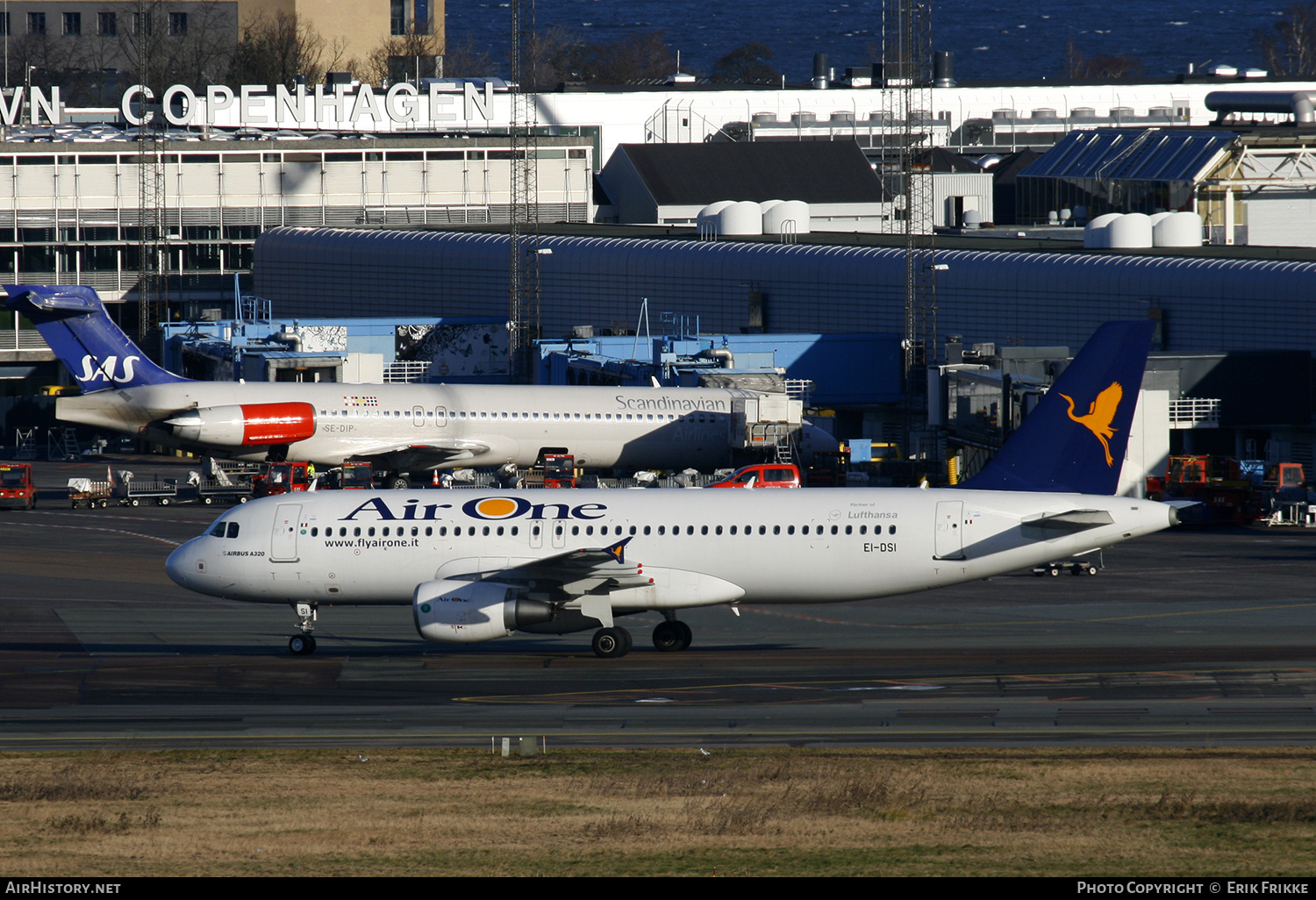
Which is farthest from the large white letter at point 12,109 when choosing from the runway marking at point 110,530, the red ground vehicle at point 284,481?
the runway marking at point 110,530

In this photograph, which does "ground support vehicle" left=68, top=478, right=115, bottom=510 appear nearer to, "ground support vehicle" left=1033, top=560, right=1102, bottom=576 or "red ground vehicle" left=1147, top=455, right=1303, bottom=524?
"ground support vehicle" left=1033, top=560, right=1102, bottom=576

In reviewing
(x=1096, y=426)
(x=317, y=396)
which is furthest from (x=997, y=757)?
(x=317, y=396)

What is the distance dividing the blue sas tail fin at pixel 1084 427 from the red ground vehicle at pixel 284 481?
3941cm

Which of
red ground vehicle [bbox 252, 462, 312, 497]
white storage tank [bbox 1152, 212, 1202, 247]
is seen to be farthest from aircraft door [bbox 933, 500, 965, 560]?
white storage tank [bbox 1152, 212, 1202, 247]

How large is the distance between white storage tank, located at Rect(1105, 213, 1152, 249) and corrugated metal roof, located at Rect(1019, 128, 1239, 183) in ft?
95.0

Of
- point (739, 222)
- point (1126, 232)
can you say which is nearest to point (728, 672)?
point (1126, 232)

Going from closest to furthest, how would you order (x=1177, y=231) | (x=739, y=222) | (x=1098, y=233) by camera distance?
(x=1098, y=233) → (x=1177, y=231) → (x=739, y=222)

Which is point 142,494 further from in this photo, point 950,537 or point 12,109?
point 12,109

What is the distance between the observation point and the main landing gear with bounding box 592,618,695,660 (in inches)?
1708

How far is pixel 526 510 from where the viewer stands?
4403 cm

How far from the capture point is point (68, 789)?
29047 mm

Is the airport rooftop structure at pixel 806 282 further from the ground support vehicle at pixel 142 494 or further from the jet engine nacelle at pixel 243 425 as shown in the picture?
the ground support vehicle at pixel 142 494

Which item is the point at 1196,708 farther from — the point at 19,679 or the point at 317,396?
the point at 317,396

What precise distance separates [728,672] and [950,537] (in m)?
6.45
